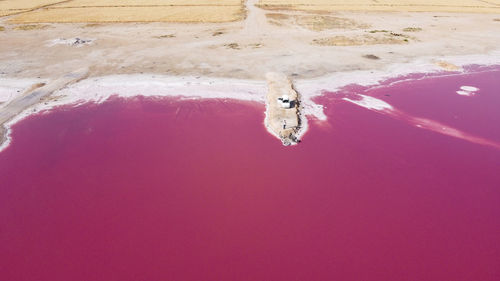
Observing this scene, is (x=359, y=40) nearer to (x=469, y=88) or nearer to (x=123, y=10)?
(x=469, y=88)

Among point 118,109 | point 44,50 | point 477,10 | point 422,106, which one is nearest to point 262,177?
point 118,109

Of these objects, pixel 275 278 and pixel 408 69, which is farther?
pixel 408 69

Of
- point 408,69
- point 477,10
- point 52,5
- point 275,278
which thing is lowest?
point 275,278

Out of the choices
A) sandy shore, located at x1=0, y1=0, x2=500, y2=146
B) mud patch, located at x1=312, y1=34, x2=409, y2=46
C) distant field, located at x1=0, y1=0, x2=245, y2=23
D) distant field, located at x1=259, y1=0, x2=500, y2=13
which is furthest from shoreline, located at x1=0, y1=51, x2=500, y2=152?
distant field, located at x1=259, y1=0, x2=500, y2=13

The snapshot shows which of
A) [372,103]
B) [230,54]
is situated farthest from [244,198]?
[230,54]

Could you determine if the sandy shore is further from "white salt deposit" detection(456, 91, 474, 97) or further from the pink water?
"white salt deposit" detection(456, 91, 474, 97)

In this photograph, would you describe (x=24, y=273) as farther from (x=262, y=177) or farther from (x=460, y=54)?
(x=460, y=54)
